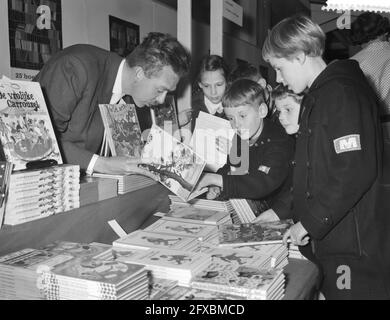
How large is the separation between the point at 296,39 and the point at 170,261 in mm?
931

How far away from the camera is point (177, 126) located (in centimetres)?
262

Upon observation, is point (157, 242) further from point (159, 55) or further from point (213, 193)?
point (159, 55)

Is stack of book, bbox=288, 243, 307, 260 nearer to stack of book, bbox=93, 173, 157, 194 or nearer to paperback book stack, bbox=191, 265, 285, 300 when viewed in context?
paperback book stack, bbox=191, 265, 285, 300

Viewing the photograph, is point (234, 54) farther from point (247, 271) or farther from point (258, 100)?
point (247, 271)

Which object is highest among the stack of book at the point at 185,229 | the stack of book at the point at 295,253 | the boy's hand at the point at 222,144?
the boy's hand at the point at 222,144

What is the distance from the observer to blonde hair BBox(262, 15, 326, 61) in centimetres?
157

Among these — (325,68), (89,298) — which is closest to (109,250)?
(89,298)

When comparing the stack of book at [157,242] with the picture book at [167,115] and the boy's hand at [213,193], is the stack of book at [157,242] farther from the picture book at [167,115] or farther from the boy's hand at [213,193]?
the picture book at [167,115]

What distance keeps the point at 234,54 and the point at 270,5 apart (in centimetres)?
172

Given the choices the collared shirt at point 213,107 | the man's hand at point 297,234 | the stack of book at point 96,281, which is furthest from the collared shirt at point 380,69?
the stack of book at point 96,281

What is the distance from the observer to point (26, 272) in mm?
1100

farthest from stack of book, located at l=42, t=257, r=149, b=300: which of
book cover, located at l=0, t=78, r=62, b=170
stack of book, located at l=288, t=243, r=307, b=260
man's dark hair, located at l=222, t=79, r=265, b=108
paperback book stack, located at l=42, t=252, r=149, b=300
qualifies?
man's dark hair, located at l=222, t=79, r=265, b=108

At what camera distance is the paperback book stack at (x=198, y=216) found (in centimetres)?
181

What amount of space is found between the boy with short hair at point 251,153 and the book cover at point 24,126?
2.38ft
